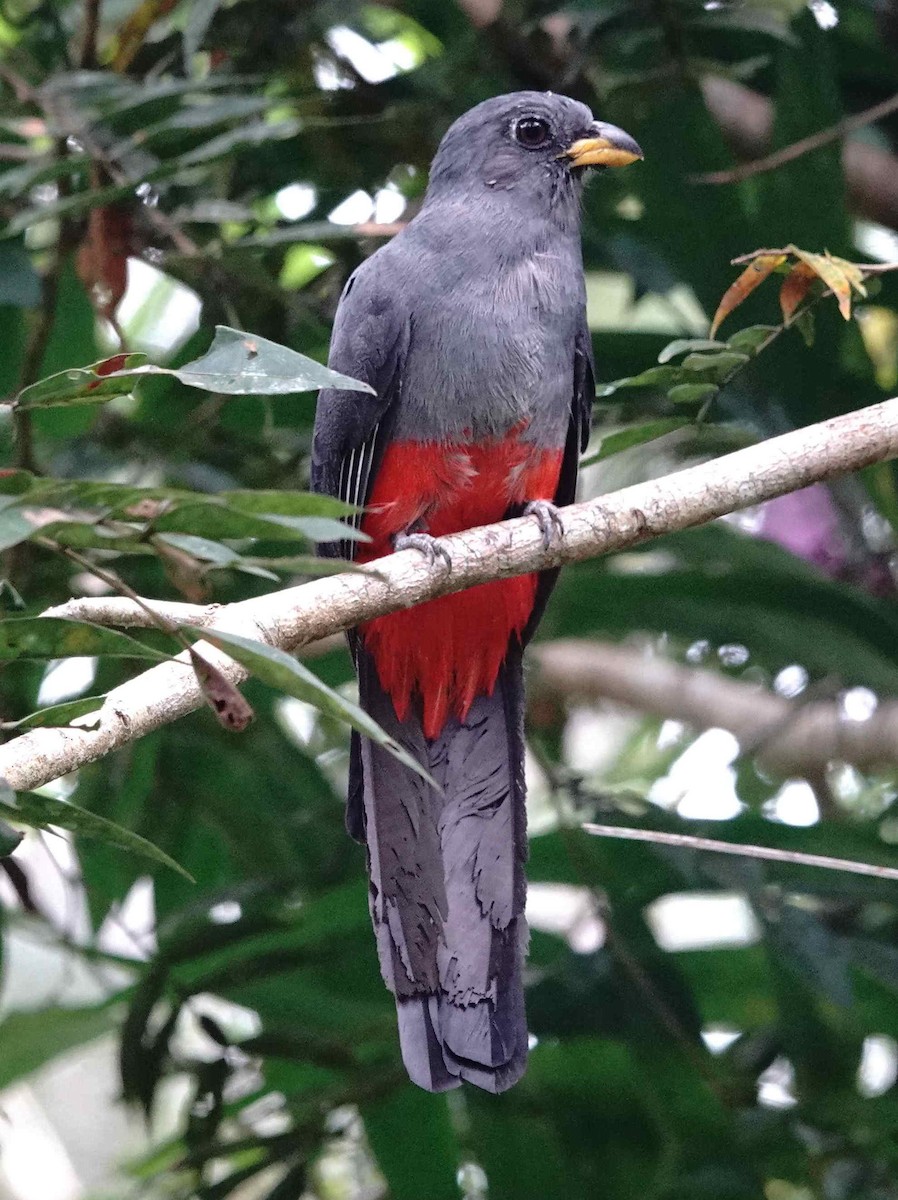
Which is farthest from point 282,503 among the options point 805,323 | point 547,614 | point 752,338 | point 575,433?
point 547,614

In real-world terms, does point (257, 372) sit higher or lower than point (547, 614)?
higher

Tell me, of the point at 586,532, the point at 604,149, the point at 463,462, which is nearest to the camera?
the point at 586,532

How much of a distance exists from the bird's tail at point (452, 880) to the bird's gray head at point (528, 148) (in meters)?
1.09

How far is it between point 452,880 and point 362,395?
1021 millimetres

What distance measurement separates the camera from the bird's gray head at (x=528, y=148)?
3570 millimetres

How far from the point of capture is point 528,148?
3.62 metres

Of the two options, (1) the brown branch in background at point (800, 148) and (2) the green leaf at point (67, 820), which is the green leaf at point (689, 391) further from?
(2) the green leaf at point (67, 820)

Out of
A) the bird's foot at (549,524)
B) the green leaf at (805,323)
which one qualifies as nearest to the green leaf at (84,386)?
the bird's foot at (549,524)

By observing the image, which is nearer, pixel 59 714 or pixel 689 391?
pixel 59 714

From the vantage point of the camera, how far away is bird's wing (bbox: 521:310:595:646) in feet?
11.4

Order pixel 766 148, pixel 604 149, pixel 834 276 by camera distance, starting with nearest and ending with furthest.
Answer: pixel 834 276 < pixel 604 149 < pixel 766 148

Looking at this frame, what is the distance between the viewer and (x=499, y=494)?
3.27m

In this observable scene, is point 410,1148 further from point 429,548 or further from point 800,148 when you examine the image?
point 800,148

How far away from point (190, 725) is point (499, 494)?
1232 mm
